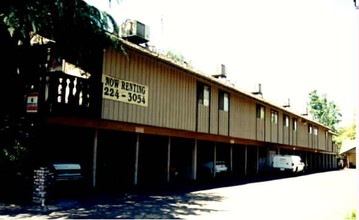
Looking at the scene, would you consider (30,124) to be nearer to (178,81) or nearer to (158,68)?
(158,68)

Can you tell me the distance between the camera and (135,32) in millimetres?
17688

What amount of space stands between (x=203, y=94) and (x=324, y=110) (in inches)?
3641

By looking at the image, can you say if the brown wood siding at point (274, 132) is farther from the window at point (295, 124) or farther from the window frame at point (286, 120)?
the window at point (295, 124)

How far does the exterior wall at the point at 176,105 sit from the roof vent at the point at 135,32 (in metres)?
1.83

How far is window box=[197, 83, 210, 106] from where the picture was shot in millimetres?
20595

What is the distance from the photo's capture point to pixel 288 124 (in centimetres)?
3450

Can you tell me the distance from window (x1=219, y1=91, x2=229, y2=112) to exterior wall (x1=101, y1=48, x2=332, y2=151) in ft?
0.94

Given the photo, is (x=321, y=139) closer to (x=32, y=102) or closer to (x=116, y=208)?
Result: (x=116, y=208)

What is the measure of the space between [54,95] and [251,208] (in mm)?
7497

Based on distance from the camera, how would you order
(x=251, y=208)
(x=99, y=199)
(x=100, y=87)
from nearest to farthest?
1. (x=251, y=208)
2. (x=99, y=199)
3. (x=100, y=87)

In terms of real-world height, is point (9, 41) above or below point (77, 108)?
above

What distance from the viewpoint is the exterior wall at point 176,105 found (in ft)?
49.3

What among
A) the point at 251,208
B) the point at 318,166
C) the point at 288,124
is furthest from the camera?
the point at 318,166

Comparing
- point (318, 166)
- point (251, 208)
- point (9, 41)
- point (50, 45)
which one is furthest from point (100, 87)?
point (318, 166)
